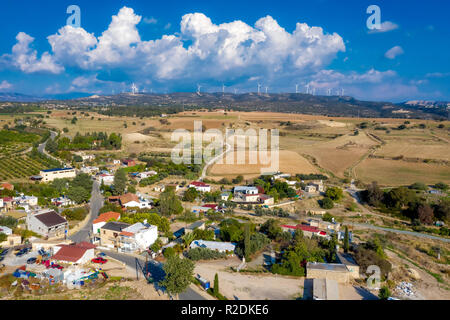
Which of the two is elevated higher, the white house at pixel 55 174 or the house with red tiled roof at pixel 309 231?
the white house at pixel 55 174

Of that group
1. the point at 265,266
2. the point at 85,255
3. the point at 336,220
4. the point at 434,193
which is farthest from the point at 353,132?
the point at 85,255

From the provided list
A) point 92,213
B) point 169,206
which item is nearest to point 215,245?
point 169,206

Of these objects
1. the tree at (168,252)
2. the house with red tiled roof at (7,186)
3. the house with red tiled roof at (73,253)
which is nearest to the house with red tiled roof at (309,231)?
the tree at (168,252)

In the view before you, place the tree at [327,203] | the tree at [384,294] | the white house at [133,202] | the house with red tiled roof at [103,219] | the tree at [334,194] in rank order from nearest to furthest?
the tree at [384,294], the house with red tiled roof at [103,219], the white house at [133,202], the tree at [327,203], the tree at [334,194]

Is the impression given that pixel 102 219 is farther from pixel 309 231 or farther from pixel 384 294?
pixel 384 294

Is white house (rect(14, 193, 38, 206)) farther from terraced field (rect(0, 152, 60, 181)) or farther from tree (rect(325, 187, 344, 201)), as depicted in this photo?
tree (rect(325, 187, 344, 201))

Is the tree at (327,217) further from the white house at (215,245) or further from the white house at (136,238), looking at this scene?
the white house at (136,238)
